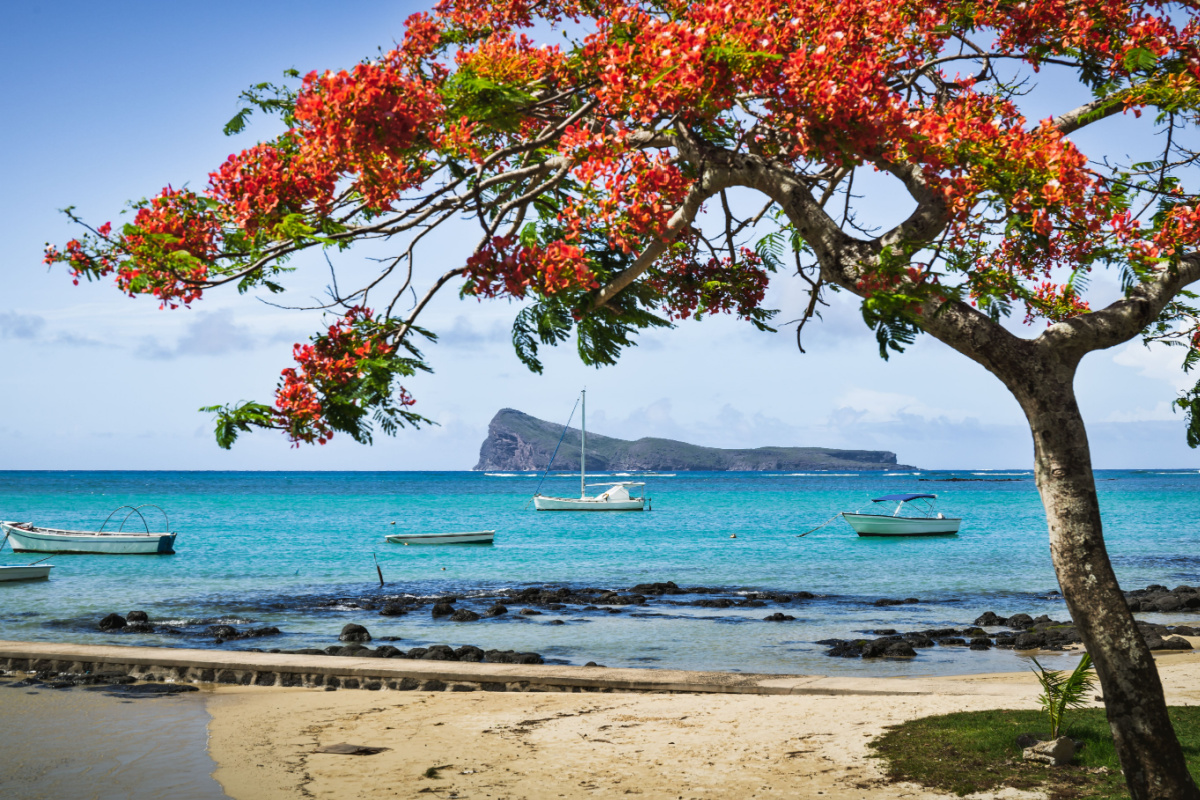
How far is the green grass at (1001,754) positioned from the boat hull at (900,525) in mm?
40252

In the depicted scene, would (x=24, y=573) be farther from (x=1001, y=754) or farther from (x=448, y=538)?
(x=1001, y=754)

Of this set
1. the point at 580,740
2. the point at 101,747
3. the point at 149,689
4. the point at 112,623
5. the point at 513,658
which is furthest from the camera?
the point at 112,623

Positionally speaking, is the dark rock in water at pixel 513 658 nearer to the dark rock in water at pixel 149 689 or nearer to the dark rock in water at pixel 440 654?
the dark rock in water at pixel 440 654

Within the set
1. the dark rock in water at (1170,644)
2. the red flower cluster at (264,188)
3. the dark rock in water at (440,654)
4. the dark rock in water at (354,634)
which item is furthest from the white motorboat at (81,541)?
the red flower cluster at (264,188)

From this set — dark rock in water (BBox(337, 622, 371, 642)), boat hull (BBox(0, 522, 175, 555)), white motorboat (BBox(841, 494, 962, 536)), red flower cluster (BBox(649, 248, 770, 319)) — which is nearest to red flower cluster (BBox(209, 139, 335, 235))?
red flower cluster (BBox(649, 248, 770, 319))

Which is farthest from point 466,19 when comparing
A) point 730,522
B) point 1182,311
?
point 730,522

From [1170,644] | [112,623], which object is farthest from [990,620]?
[112,623]

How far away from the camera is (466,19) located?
6.76m

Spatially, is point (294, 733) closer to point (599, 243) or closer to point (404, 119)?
point (599, 243)

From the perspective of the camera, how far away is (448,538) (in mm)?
46469

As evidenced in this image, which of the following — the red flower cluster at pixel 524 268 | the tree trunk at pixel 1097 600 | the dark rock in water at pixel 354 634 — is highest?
the red flower cluster at pixel 524 268

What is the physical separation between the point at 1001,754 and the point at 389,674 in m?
8.23

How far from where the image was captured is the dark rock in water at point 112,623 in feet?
73.8

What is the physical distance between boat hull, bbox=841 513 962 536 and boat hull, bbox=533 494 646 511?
23798 mm
